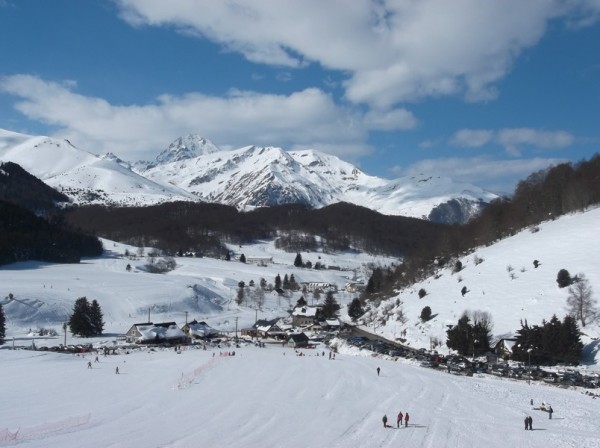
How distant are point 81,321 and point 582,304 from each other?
52434 millimetres

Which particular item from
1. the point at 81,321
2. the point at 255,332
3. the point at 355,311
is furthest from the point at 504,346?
the point at 81,321

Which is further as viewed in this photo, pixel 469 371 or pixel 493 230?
pixel 493 230

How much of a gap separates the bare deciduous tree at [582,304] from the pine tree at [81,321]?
51.0 meters

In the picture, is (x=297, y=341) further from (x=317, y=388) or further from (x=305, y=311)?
(x=317, y=388)

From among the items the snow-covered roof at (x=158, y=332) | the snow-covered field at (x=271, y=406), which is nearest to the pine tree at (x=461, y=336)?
the snow-covered field at (x=271, y=406)

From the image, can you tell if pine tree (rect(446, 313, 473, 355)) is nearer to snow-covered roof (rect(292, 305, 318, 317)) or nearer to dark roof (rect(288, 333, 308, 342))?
dark roof (rect(288, 333, 308, 342))

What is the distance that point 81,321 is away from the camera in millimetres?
64438

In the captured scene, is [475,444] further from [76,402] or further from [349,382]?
[76,402]

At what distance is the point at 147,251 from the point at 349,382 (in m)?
135

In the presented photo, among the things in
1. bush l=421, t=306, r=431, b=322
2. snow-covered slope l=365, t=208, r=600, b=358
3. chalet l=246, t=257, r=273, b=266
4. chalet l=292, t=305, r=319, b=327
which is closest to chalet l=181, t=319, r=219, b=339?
chalet l=292, t=305, r=319, b=327

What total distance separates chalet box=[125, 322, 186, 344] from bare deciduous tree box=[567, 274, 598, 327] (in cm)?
4096

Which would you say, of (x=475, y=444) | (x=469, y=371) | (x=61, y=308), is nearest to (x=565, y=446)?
(x=475, y=444)

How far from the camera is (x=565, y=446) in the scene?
21625mm

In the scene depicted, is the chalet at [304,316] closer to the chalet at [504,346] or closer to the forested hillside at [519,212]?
the forested hillside at [519,212]
